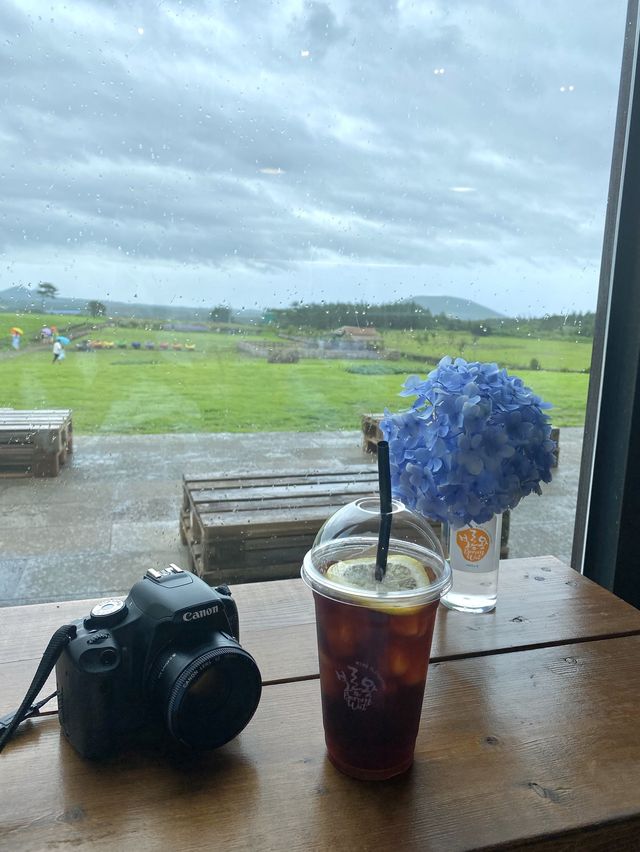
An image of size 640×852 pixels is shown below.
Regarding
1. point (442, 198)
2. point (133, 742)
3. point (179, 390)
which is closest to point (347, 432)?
point (179, 390)

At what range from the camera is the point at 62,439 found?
1418 millimetres

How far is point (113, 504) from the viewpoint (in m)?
1.51

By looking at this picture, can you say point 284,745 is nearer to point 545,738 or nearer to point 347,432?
point 545,738

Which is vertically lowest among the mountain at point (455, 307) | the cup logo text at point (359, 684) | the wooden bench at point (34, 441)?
the cup logo text at point (359, 684)

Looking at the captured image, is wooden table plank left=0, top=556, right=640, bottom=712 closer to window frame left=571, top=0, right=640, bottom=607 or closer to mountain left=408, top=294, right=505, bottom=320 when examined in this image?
window frame left=571, top=0, right=640, bottom=607

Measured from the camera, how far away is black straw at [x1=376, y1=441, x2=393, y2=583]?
71 centimetres

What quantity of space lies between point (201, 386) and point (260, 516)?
1.15 ft

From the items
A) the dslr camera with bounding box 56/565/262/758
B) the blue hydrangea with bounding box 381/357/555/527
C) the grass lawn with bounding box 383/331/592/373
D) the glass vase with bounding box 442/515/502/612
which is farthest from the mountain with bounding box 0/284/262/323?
the dslr camera with bounding box 56/565/262/758

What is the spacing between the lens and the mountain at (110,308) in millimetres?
1311

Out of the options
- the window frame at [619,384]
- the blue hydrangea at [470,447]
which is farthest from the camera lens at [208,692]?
the window frame at [619,384]

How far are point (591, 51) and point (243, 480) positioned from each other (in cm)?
128

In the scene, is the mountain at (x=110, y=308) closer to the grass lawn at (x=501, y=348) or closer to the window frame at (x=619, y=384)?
the grass lawn at (x=501, y=348)

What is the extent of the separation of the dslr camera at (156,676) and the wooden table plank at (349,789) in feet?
0.11

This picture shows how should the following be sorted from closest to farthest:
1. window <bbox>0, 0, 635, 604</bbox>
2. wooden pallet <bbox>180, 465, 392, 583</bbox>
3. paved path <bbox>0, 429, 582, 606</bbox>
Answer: window <bbox>0, 0, 635, 604</bbox>
paved path <bbox>0, 429, 582, 606</bbox>
wooden pallet <bbox>180, 465, 392, 583</bbox>
